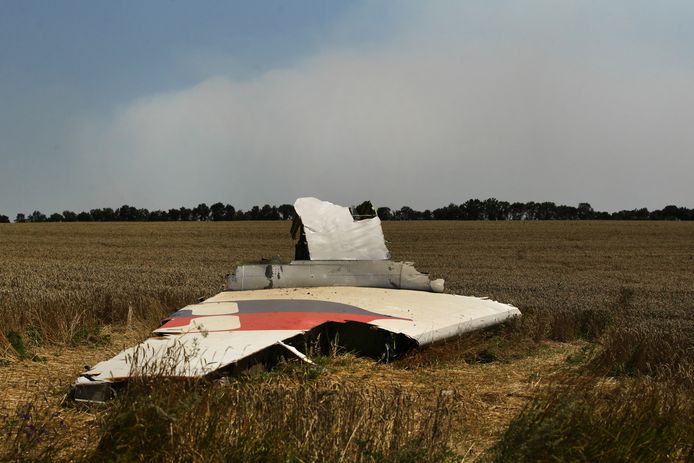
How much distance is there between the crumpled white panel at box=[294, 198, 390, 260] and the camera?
10.2m

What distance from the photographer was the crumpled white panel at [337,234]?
10188 mm

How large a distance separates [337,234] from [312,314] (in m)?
3.04

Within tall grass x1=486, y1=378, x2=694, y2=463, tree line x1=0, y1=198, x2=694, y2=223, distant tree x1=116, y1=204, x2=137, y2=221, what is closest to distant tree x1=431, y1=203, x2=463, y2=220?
tree line x1=0, y1=198, x2=694, y2=223

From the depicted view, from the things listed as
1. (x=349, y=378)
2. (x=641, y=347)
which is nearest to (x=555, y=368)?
(x=641, y=347)

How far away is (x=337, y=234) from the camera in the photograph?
10.4 m

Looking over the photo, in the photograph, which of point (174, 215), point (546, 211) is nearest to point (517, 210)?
point (546, 211)

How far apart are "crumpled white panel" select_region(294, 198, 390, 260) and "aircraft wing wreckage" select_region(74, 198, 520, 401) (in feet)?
0.06

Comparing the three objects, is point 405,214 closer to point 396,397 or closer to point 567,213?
point 567,213

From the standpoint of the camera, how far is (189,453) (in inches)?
149

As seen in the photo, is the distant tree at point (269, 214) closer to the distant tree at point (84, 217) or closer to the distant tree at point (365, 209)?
the distant tree at point (84, 217)

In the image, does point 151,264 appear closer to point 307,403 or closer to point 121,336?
point 121,336

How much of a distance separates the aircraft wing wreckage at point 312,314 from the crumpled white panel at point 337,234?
2 cm

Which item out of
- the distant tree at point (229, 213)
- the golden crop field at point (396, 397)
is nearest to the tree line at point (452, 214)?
the distant tree at point (229, 213)

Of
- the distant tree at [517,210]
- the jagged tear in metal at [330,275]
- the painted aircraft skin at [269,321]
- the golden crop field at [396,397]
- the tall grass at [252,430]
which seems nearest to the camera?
the tall grass at [252,430]
